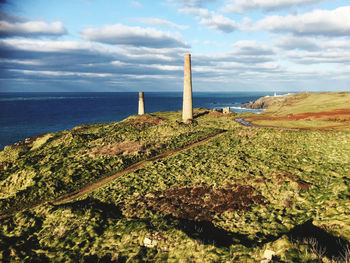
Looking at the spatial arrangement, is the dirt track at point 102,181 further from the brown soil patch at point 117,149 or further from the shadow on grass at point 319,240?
the shadow on grass at point 319,240

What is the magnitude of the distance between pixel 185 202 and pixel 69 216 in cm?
729

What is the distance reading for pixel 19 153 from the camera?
36.5m

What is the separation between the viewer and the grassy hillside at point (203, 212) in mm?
9656

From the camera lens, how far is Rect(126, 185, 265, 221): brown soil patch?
13.5m

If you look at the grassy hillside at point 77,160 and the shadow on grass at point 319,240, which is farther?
the grassy hillside at point 77,160

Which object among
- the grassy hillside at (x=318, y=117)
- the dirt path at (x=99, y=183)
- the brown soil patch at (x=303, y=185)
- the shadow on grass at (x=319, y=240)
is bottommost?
the dirt path at (x=99, y=183)

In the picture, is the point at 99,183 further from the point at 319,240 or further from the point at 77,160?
the point at 319,240

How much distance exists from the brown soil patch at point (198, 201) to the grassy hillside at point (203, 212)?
2.4 inches

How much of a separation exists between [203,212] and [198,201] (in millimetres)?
1438

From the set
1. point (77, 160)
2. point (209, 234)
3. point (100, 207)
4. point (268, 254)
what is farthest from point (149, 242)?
point (77, 160)

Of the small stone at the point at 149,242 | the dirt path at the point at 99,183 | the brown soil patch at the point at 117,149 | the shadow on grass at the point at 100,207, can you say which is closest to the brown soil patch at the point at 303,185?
the small stone at the point at 149,242

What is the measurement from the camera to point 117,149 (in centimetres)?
2830

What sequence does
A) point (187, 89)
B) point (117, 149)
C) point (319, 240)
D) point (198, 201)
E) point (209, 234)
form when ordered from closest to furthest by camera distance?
point (319, 240) → point (209, 234) → point (198, 201) → point (117, 149) → point (187, 89)

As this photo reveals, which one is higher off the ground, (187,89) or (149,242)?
(187,89)
